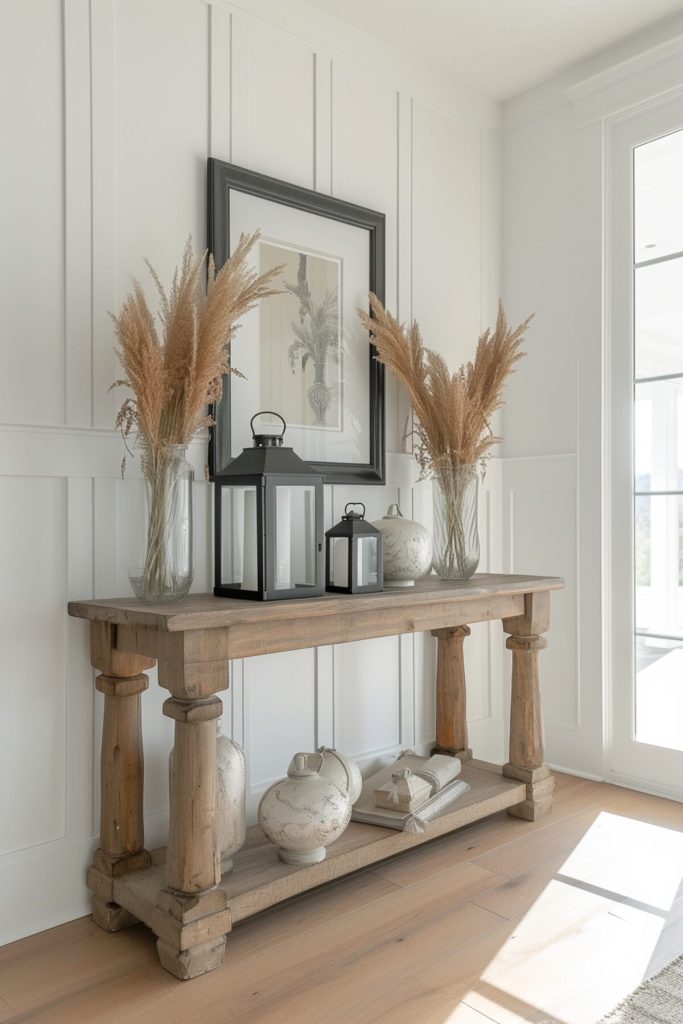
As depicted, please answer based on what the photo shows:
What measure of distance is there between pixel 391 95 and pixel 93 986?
2.67 meters

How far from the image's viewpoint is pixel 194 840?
5.41 ft

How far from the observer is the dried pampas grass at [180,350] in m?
1.81

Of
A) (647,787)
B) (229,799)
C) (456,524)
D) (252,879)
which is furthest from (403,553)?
(647,787)

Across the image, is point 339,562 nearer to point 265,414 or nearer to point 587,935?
point 265,414

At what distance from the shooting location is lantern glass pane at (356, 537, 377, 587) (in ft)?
6.73

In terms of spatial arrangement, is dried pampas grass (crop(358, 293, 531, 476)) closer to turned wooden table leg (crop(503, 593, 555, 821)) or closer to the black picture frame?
the black picture frame

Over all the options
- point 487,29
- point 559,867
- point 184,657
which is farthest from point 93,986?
point 487,29

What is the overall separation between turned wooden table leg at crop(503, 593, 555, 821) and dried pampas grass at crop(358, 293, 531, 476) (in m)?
0.51

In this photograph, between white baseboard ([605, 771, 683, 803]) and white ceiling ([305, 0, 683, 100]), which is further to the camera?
white baseboard ([605, 771, 683, 803])

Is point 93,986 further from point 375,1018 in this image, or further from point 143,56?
point 143,56

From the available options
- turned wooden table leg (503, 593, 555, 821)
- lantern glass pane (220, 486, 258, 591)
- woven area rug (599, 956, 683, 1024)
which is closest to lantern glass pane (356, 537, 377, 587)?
lantern glass pane (220, 486, 258, 591)

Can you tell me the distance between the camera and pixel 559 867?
2.12 metres

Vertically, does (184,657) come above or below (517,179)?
below

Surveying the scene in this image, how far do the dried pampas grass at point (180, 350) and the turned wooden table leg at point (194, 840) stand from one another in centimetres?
58
